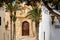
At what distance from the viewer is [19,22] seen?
38375 millimetres

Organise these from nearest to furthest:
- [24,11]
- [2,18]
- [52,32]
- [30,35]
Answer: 1. [52,32]
2. [2,18]
3. [24,11]
4. [30,35]

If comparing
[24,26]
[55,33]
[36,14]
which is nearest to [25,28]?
[24,26]

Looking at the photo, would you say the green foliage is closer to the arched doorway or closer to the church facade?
the church facade

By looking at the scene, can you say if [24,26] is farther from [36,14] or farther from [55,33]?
[55,33]

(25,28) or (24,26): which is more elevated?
(24,26)

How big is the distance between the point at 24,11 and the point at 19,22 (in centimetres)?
292

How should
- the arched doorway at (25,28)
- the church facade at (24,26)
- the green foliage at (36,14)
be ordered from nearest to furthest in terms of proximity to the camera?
the green foliage at (36,14)
the church facade at (24,26)
the arched doorway at (25,28)

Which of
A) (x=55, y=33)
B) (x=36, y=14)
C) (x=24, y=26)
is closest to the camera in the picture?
(x=55, y=33)

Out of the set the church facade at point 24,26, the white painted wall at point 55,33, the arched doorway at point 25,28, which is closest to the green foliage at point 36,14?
the white painted wall at point 55,33

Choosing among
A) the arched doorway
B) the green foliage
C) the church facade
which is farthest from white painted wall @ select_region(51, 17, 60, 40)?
the arched doorway

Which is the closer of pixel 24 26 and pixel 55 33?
pixel 55 33

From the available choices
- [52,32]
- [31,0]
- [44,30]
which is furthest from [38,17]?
[31,0]

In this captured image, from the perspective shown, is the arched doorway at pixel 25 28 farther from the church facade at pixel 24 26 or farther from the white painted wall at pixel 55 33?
the white painted wall at pixel 55 33

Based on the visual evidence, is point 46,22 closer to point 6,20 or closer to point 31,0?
point 31,0
